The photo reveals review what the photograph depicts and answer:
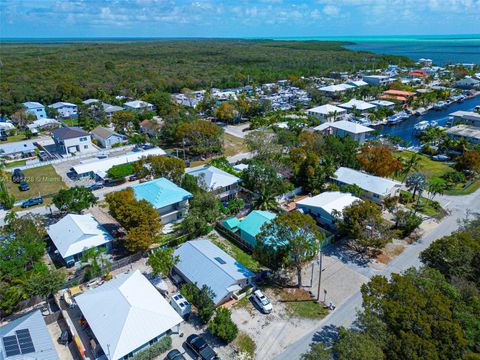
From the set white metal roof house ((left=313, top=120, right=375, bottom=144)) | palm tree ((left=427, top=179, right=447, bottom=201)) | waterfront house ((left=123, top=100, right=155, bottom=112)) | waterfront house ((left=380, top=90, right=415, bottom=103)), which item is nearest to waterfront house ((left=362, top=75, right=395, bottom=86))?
waterfront house ((left=380, top=90, right=415, bottom=103))

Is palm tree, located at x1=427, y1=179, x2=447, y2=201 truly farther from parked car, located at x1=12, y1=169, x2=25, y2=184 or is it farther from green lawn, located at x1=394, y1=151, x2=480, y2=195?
parked car, located at x1=12, y1=169, x2=25, y2=184

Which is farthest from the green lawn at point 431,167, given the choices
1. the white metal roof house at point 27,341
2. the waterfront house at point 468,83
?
the waterfront house at point 468,83

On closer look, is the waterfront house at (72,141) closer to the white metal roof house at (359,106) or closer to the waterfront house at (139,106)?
the waterfront house at (139,106)

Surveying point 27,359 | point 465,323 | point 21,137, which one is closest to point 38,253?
point 27,359

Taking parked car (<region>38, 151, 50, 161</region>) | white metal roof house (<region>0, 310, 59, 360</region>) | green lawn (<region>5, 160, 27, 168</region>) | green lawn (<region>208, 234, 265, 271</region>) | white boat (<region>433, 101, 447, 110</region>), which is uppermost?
white metal roof house (<region>0, 310, 59, 360</region>)

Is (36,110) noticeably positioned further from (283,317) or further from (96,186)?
(283,317)

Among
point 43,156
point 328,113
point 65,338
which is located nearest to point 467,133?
point 328,113

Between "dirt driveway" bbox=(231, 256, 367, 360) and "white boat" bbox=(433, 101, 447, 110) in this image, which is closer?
"dirt driveway" bbox=(231, 256, 367, 360)
